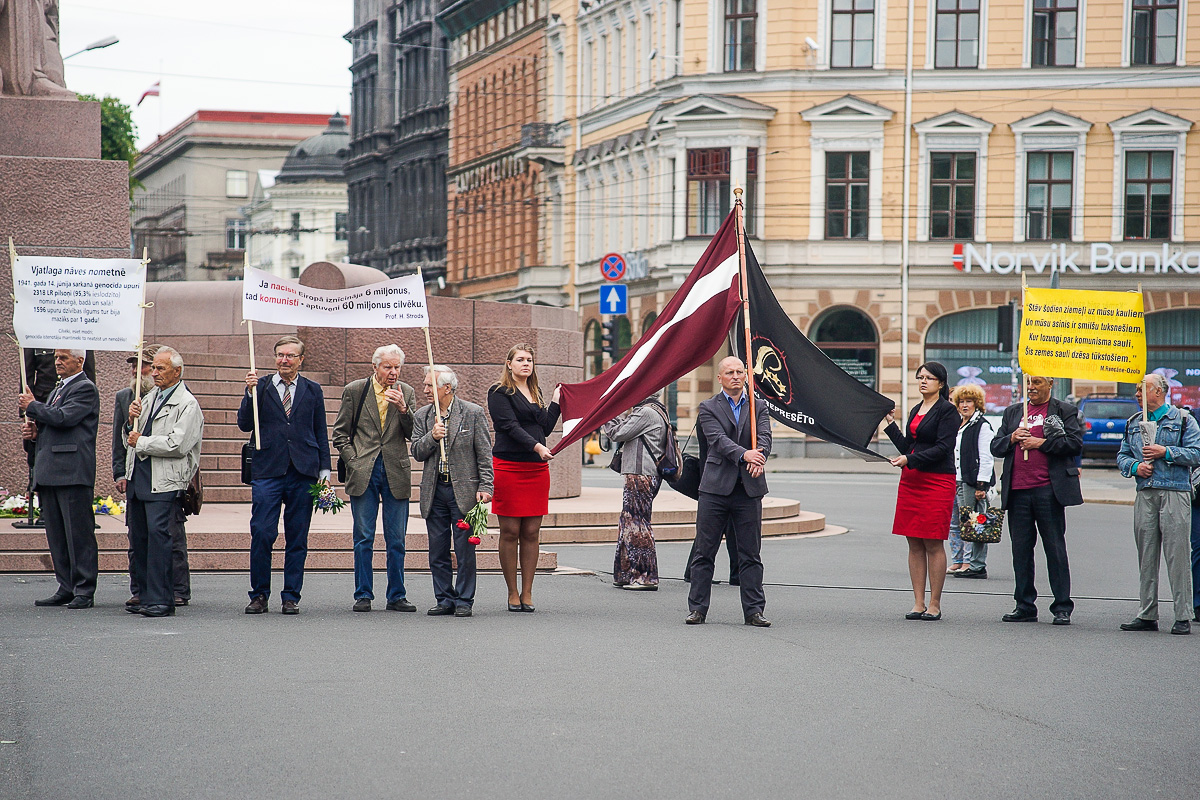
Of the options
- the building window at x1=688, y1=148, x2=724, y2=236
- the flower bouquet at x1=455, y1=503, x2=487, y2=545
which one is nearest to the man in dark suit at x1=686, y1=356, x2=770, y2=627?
the flower bouquet at x1=455, y1=503, x2=487, y2=545

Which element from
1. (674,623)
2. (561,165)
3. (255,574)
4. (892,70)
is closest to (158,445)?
(255,574)

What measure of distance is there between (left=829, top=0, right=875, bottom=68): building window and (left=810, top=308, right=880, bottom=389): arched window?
6720mm

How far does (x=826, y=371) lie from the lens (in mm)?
11453

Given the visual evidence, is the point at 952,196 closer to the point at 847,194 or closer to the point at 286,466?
the point at 847,194

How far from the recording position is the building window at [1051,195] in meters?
41.4

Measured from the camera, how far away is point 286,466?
35.0 ft

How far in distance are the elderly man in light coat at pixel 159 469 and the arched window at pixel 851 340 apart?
32391 mm

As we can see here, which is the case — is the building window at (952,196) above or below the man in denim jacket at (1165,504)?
above

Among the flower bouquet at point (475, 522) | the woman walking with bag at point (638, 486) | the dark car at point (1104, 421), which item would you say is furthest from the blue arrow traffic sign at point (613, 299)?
the flower bouquet at point (475, 522)

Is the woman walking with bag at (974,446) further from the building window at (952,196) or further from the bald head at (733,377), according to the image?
the building window at (952,196)

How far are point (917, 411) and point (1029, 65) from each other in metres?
32.5

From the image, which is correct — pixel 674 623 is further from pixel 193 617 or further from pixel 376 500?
pixel 193 617

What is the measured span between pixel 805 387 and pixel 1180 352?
32.9 metres

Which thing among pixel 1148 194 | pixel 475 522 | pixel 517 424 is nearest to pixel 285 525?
pixel 475 522
